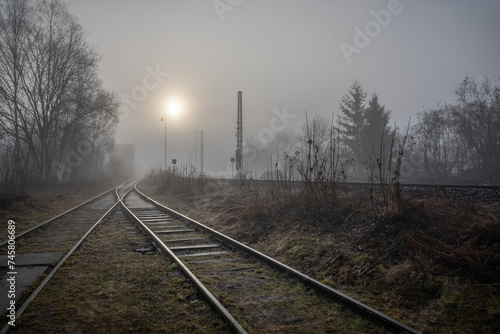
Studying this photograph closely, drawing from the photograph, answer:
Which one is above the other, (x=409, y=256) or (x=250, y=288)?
(x=409, y=256)

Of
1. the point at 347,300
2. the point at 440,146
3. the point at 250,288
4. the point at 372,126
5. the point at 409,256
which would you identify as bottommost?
the point at 250,288

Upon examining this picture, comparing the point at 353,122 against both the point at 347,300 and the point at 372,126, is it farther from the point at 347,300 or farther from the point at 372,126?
the point at 347,300

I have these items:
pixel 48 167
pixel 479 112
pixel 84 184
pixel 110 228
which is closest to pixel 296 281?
pixel 110 228

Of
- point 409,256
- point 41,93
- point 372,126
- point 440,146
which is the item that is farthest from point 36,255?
point 372,126

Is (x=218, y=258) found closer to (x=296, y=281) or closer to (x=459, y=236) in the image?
(x=296, y=281)

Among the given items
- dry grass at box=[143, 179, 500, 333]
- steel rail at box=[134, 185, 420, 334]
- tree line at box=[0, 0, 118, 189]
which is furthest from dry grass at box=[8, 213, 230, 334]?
tree line at box=[0, 0, 118, 189]

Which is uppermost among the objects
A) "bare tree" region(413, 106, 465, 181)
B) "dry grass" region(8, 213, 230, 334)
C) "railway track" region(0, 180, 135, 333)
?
"bare tree" region(413, 106, 465, 181)

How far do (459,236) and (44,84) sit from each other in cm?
2654

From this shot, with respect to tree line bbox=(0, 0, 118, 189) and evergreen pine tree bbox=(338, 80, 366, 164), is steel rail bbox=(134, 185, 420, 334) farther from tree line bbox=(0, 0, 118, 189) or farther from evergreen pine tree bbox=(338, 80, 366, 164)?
evergreen pine tree bbox=(338, 80, 366, 164)

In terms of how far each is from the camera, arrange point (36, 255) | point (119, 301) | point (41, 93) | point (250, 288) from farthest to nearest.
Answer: point (41, 93) < point (36, 255) < point (250, 288) < point (119, 301)

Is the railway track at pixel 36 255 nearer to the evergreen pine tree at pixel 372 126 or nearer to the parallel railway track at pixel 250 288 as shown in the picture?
the parallel railway track at pixel 250 288

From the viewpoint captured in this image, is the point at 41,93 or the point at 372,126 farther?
the point at 372,126

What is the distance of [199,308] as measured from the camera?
375 cm

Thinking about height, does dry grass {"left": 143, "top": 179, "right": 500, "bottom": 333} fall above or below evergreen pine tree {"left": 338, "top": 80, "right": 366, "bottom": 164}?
below
